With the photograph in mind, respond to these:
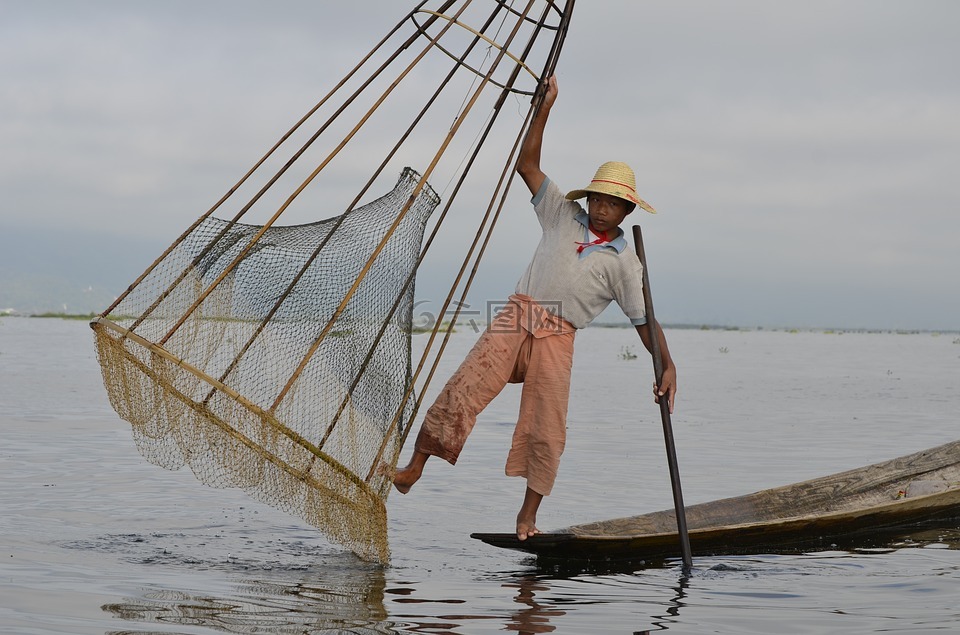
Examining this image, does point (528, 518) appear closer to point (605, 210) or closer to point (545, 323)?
point (545, 323)

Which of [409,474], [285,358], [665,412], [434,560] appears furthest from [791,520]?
[285,358]

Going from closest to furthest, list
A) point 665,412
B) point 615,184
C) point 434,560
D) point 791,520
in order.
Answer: point 615,184, point 665,412, point 434,560, point 791,520

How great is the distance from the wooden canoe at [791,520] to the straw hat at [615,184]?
1.60 metres

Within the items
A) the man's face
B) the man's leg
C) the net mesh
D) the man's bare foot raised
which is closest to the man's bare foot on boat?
the man's leg

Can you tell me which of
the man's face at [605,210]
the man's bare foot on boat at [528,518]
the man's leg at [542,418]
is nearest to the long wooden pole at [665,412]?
the man's face at [605,210]

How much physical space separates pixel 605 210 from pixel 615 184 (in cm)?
13

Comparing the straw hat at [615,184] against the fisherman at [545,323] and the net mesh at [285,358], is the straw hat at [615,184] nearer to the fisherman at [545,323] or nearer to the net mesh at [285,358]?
the fisherman at [545,323]

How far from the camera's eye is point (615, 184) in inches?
186

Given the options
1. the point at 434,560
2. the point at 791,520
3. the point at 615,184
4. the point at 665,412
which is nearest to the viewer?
the point at 615,184

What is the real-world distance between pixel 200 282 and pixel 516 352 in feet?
4.92

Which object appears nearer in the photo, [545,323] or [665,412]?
[545,323]

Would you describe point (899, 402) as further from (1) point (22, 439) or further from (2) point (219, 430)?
(2) point (219, 430)

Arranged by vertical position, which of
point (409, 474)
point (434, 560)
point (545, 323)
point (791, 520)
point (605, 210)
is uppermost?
point (605, 210)

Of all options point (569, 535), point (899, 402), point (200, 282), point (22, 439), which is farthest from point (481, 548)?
point (899, 402)
